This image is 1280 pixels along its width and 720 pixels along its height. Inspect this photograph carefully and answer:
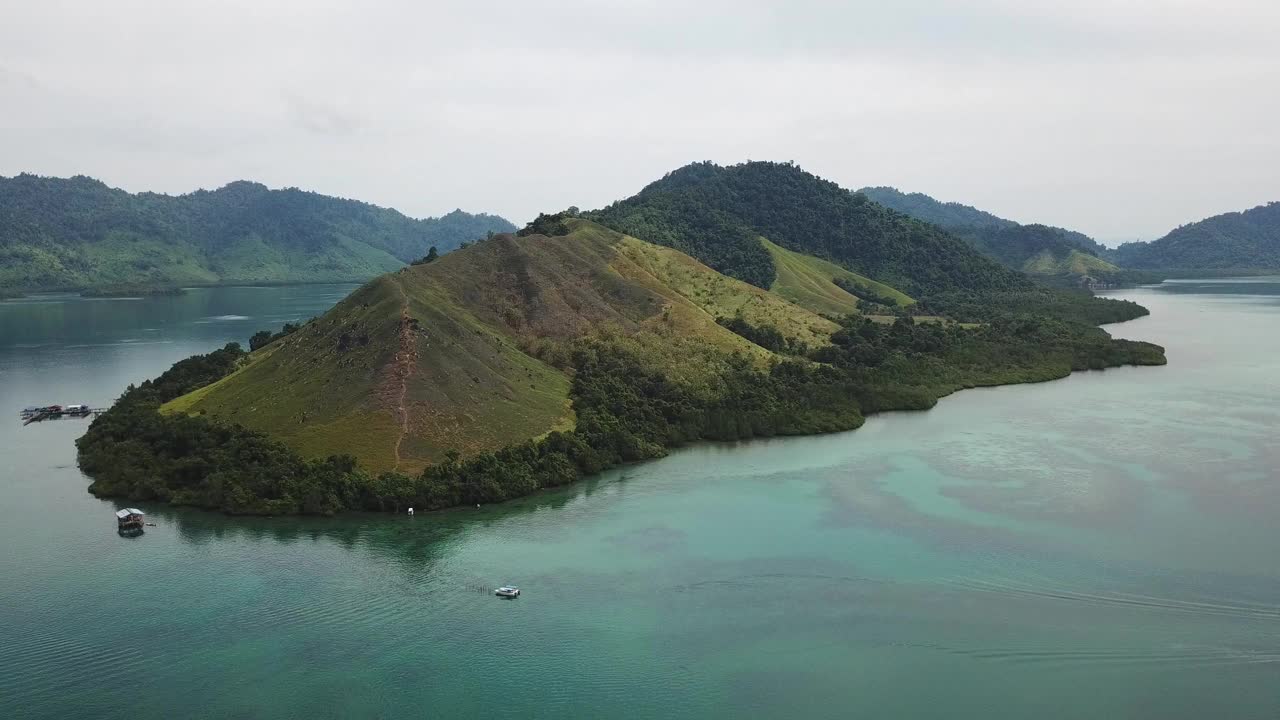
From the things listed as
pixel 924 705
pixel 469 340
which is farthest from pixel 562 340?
pixel 924 705

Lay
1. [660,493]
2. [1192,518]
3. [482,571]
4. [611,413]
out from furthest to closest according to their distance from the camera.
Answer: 1. [611,413]
2. [660,493]
3. [1192,518]
4. [482,571]

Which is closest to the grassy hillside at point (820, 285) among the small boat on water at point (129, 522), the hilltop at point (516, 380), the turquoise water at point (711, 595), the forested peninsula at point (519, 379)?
the forested peninsula at point (519, 379)

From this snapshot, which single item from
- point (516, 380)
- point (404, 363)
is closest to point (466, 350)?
point (516, 380)

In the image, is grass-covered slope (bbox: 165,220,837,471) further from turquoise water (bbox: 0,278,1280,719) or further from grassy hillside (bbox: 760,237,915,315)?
grassy hillside (bbox: 760,237,915,315)

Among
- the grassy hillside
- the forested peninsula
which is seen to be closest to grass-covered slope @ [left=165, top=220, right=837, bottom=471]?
the forested peninsula

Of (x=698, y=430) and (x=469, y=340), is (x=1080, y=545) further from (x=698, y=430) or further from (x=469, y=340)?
(x=469, y=340)

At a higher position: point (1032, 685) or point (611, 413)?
point (611, 413)

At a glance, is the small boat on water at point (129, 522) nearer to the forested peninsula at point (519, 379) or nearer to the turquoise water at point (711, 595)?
the turquoise water at point (711, 595)
